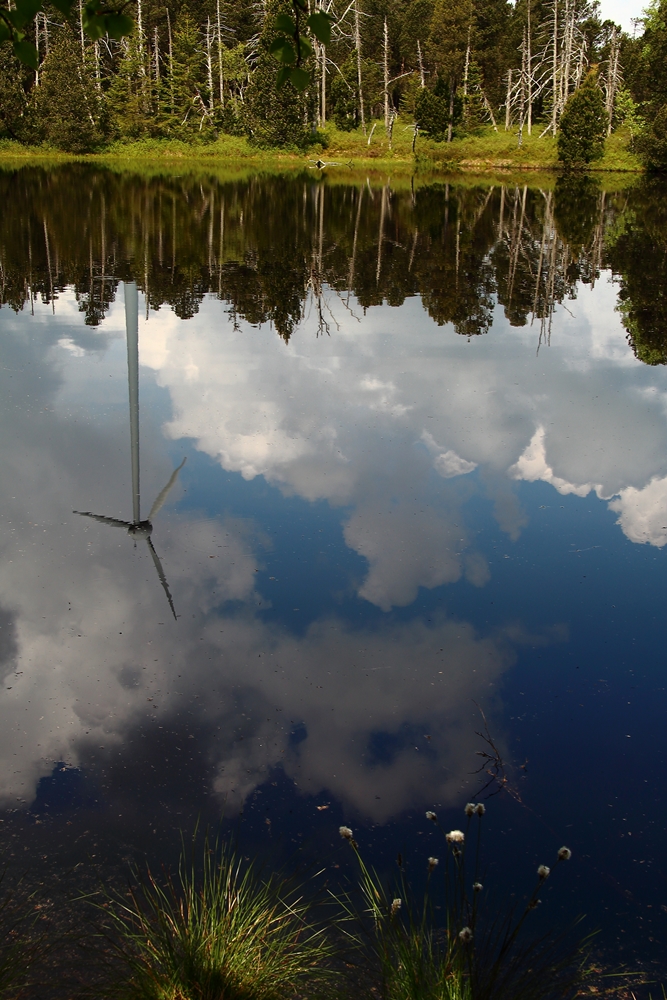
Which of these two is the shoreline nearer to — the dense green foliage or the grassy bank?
the grassy bank

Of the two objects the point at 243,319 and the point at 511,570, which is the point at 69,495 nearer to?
the point at 511,570

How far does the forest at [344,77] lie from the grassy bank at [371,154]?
2.81ft

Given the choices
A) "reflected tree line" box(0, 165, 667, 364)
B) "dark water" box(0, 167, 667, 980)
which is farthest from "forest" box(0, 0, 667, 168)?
"dark water" box(0, 167, 667, 980)

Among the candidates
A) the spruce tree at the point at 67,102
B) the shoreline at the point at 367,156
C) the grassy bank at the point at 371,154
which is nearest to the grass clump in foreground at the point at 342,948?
the shoreline at the point at 367,156

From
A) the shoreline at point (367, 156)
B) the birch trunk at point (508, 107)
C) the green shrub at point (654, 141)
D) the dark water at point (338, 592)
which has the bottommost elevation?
the dark water at point (338, 592)

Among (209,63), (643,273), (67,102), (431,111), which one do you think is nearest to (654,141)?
(431,111)

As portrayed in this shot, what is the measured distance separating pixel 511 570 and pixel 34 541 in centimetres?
358

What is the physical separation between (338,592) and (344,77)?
6156cm

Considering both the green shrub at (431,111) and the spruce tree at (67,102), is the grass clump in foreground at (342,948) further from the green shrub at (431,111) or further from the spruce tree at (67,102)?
the green shrub at (431,111)

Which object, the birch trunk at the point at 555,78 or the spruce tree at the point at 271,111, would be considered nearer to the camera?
the spruce tree at the point at 271,111

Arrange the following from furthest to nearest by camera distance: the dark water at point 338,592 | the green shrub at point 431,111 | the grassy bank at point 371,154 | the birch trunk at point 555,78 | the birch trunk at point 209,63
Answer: the birch trunk at point 209,63
the birch trunk at point 555,78
the green shrub at point 431,111
the grassy bank at point 371,154
the dark water at point 338,592

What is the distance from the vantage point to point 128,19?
303 centimetres

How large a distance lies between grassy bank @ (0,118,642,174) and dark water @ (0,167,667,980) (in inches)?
1726

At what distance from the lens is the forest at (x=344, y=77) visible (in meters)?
54.8
